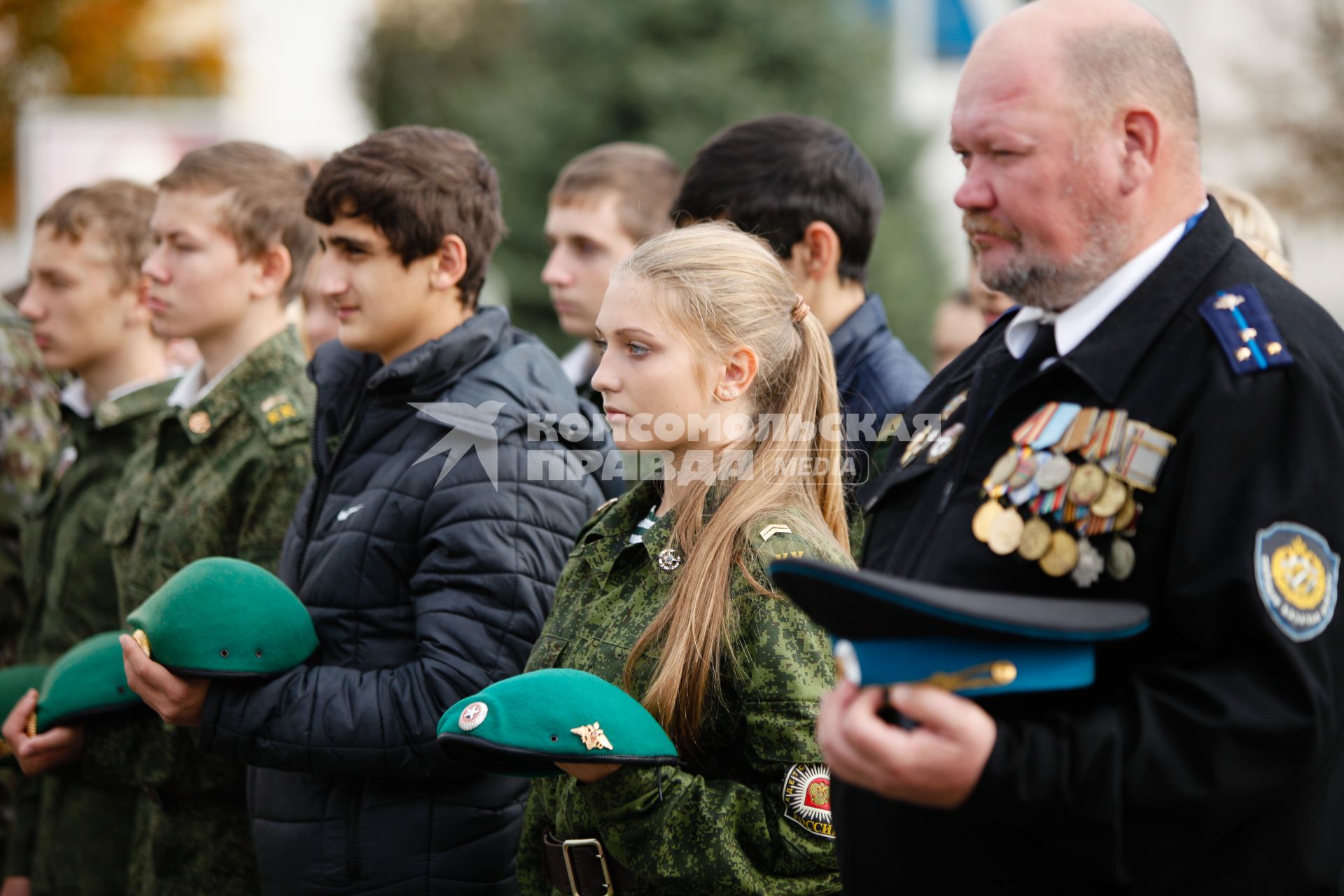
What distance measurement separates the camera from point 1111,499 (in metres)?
1.77

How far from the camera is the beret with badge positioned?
162 centimetres

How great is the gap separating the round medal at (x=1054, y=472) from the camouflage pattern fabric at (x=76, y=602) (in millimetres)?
3093

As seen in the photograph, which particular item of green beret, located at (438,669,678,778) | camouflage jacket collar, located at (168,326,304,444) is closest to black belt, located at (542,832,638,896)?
green beret, located at (438,669,678,778)

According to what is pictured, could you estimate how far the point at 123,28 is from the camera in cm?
2148

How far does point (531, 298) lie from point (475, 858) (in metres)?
10.7

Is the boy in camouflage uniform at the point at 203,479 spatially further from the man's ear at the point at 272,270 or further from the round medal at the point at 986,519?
the round medal at the point at 986,519

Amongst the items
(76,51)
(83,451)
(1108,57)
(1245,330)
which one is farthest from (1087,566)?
(76,51)

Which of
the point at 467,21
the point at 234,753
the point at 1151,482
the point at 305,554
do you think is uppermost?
the point at 467,21

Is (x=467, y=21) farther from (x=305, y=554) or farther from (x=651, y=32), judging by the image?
(x=305, y=554)

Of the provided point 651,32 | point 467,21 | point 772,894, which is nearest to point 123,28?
point 467,21

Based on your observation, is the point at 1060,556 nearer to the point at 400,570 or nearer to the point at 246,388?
the point at 400,570

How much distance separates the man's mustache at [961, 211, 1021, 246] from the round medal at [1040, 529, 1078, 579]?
0.44 meters

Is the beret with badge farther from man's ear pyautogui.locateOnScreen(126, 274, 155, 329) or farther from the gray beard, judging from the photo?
man's ear pyautogui.locateOnScreen(126, 274, 155, 329)

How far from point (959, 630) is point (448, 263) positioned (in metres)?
2.13
